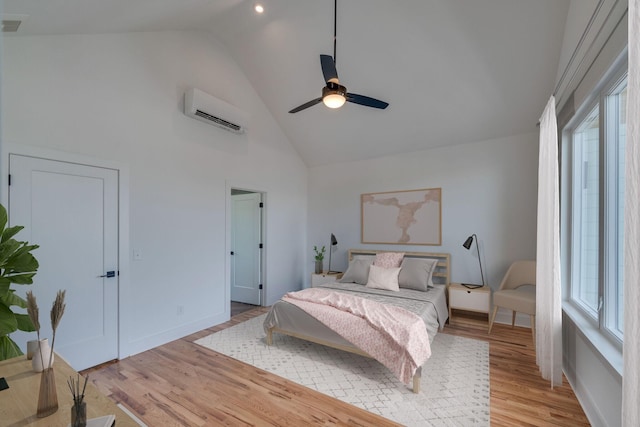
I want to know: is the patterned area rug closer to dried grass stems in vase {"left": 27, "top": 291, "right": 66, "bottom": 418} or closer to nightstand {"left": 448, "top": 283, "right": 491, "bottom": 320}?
nightstand {"left": 448, "top": 283, "right": 491, "bottom": 320}

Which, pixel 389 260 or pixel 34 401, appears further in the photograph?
pixel 389 260

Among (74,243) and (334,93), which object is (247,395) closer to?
(74,243)

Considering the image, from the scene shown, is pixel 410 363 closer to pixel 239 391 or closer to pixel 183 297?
pixel 239 391

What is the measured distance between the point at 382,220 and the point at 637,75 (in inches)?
160

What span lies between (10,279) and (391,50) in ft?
12.9

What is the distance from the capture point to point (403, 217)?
4934 millimetres

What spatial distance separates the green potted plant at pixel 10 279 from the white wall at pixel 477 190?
4.46 meters

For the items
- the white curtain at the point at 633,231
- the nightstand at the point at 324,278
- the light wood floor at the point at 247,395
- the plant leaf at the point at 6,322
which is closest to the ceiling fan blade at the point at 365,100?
the white curtain at the point at 633,231

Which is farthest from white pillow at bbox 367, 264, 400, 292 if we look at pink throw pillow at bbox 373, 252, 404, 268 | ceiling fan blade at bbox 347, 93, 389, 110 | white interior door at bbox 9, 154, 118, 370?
white interior door at bbox 9, 154, 118, 370

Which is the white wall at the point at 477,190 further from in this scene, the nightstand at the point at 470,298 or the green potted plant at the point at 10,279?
the green potted plant at the point at 10,279

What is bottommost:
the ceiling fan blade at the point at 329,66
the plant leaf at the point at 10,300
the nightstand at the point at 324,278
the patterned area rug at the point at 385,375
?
the patterned area rug at the point at 385,375

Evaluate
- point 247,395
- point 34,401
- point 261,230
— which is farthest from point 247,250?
point 34,401

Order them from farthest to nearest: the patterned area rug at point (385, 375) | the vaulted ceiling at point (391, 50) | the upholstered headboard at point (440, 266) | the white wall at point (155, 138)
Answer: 1. the upholstered headboard at point (440, 266)
2. the vaulted ceiling at point (391, 50)
3. the white wall at point (155, 138)
4. the patterned area rug at point (385, 375)

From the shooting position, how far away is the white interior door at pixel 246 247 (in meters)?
5.14
